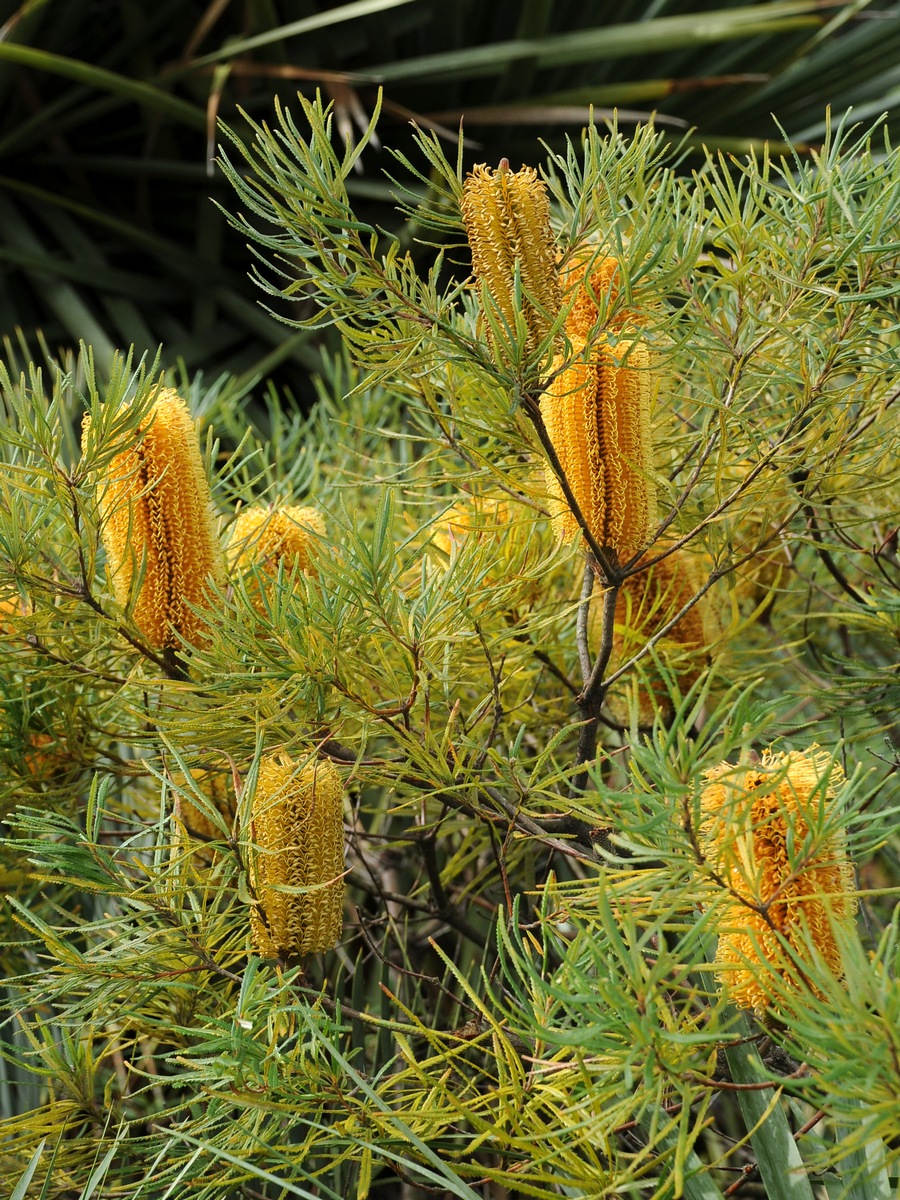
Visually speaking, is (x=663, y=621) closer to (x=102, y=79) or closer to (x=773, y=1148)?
(x=773, y=1148)

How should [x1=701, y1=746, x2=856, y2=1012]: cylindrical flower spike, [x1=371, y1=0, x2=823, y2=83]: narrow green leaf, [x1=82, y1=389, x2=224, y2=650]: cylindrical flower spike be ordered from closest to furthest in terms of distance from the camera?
1. [x1=701, y1=746, x2=856, y2=1012]: cylindrical flower spike
2. [x1=82, y1=389, x2=224, y2=650]: cylindrical flower spike
3. [x1=371, y1=0, x2=823, y2=83]: narrow green leaf

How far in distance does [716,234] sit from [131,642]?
20 cm

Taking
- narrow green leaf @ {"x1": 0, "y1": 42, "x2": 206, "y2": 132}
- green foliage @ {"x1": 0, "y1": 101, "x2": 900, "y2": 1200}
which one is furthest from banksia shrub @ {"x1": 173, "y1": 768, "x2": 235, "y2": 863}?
narrow green leaf @ {"x1": 0, "y1": 42, "x2": 206, "y2": 132}

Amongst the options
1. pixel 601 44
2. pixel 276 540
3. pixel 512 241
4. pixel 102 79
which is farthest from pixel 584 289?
pixel 601 44

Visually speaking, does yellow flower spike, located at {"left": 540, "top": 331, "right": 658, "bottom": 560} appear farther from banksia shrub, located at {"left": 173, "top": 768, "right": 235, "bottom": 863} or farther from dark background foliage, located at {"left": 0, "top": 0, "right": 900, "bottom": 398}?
dark background foliage, located at {"left": 0, "top": 0, "right": 900, "bottom": 398}

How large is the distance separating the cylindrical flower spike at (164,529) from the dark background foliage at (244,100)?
105 cm

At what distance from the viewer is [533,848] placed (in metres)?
0.43

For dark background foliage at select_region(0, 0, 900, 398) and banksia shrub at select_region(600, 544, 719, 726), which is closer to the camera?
banksia shrub at select_region(600, 544, 719, 726)

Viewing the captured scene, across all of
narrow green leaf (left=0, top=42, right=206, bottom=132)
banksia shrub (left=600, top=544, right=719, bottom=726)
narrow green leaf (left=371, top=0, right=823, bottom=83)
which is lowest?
banksia shrub (left=600, top=544, right=719, bottom=726)

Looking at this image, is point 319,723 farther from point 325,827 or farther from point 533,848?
point 533,848

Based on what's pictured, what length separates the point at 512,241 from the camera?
28 cm

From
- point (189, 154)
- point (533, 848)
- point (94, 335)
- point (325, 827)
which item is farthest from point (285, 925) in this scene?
point (189, 154)

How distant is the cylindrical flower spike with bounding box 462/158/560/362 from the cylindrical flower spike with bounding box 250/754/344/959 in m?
0.12

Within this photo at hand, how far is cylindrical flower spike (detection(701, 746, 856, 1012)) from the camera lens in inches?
9.6
